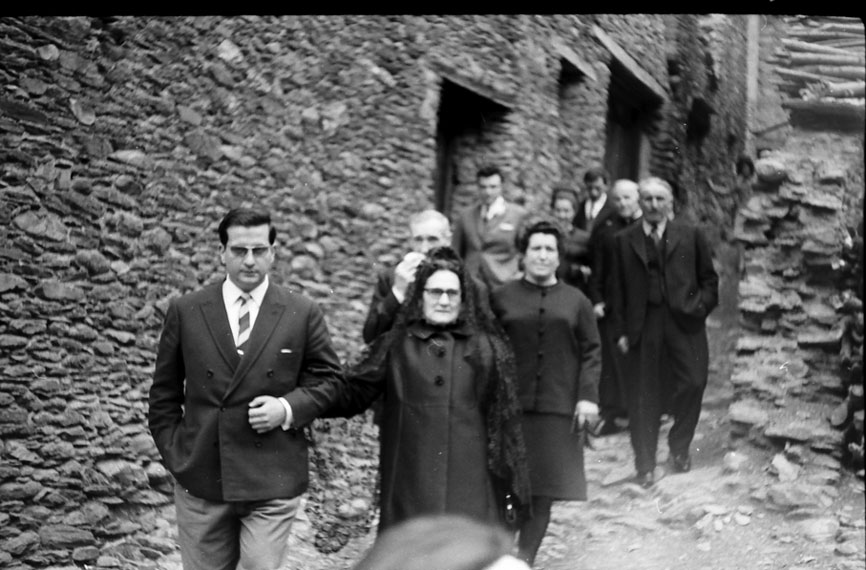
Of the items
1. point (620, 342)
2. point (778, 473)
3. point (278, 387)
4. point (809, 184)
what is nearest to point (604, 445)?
point (620, 342)

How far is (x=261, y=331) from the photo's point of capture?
10.0ft

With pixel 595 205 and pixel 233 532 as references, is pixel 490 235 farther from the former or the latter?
pixel 233 532

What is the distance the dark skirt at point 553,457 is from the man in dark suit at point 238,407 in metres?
0.85

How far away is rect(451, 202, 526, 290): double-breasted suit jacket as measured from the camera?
4.65m

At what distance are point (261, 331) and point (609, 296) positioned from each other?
6.88 feet

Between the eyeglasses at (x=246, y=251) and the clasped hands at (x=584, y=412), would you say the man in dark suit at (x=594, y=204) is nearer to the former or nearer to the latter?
the clasped hands at (x=584, y=412)

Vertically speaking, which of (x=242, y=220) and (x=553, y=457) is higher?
(x=242, y=220)

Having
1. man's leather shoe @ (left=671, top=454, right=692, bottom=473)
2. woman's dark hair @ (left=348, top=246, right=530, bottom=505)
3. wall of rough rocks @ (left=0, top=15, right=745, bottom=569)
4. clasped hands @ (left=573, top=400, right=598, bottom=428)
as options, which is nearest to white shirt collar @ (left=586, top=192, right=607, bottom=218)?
wall of rough rocks @ (left=0, top=15, right=745, bottom=569)

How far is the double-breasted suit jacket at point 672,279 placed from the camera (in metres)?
4.54

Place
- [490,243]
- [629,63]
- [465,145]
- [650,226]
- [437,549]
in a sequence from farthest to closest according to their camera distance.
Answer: [465,145], [629,63], [490,243], [650,226], [437,549]

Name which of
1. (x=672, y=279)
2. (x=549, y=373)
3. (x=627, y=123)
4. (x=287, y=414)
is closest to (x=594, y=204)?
(x=672, y=279)

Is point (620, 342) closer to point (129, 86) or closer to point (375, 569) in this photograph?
point (129, 86)

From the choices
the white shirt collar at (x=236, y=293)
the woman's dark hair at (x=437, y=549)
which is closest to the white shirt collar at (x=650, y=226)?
the white shirt collar at (x=236, y=293)
